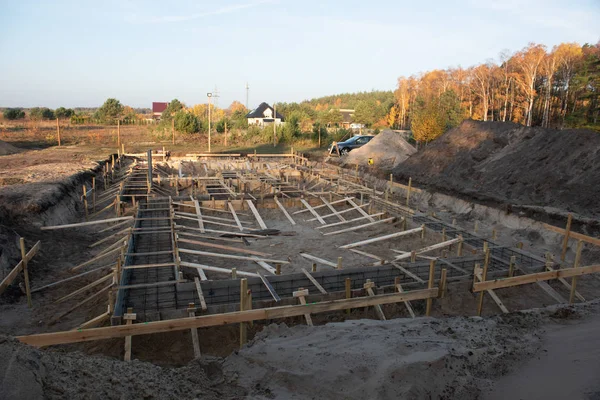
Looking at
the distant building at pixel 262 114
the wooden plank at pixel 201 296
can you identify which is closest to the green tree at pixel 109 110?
the distant building at pixel 262 114

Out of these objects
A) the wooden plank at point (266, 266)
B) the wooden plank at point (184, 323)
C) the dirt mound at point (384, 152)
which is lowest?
the wooden plank at point (266, 266)

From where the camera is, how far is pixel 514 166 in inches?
562

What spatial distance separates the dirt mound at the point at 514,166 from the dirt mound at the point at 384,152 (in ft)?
7.81

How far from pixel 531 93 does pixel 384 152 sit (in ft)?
44.6

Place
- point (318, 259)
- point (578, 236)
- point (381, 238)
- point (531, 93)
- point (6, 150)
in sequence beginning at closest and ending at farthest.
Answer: point (578, 236) < point (318, 259) < point (381, 238) < point (6, 150) < point (531, 93)

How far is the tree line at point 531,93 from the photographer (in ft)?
77.5

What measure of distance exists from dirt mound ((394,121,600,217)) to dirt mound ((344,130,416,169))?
238 centimetres

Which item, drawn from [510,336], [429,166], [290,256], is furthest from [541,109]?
[510,336]

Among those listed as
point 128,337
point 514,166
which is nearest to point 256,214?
point 128,337

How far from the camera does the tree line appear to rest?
2362 cm

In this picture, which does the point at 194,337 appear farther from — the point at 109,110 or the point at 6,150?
→ the point at 109,110

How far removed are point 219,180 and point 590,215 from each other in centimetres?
1168

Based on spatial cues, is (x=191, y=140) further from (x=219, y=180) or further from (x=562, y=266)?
(x=562, y=266)

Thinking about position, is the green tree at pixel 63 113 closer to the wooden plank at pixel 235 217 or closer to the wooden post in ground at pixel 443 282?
the wooden plank at pixel 235 217
